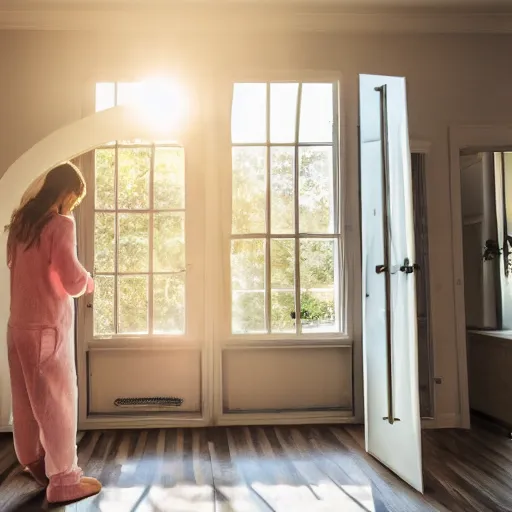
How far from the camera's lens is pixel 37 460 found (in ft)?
8.86

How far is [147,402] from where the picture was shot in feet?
12.7

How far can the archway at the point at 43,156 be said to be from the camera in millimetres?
3637

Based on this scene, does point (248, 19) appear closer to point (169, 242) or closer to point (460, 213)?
point (169, 242)

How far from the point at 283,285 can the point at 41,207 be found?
1.95m

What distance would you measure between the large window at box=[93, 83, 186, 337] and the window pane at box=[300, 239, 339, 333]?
902 millimetres

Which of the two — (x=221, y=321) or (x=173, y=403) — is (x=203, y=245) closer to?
(x=221, y=321)

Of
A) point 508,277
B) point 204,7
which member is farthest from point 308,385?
point 204,7

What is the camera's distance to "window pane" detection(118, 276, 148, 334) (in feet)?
13.0

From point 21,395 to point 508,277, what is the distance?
3748mm

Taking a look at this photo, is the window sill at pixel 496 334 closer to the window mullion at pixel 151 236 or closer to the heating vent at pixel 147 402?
the heating vent at pixel 147 402

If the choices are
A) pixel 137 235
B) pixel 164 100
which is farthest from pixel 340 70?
pixel 137 235

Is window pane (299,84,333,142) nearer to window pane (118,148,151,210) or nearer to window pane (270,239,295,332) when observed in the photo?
window pane (270,239,295,332)

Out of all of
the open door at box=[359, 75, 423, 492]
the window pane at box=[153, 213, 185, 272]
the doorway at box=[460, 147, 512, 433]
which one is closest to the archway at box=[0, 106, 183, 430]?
the window pane at box=[153, 213, 185, 272]

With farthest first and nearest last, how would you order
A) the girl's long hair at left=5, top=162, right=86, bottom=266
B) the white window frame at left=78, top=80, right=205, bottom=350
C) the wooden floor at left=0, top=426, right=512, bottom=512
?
1. the white window frame at left=78, top=80, right=205, bottom=350
2. the girl's long hair at left=5, top=162, right=86, bottom=266
3. the wooden floor at left=0, top=426, right=512, bottom=512
